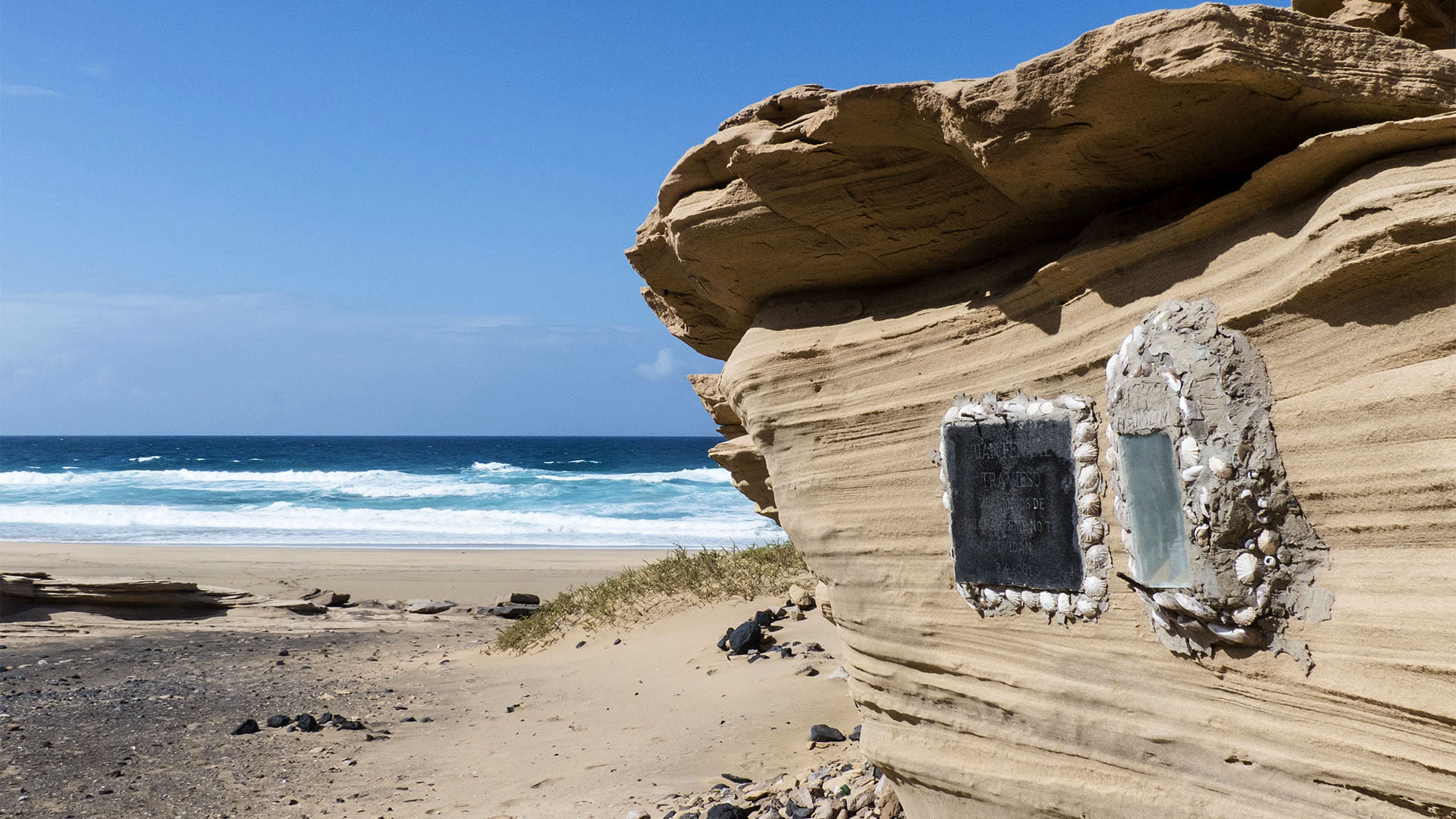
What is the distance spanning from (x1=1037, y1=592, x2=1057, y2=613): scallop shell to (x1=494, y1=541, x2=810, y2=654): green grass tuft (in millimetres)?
6442

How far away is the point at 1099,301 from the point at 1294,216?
70 cm

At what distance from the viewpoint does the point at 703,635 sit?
8953 millimetres

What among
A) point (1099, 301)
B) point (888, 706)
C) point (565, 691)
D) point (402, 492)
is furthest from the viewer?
point (402, 492)

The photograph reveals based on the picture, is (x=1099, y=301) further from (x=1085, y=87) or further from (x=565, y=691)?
(x=565, y=691)

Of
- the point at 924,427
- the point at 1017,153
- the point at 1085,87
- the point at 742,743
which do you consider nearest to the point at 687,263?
the point at 924,427

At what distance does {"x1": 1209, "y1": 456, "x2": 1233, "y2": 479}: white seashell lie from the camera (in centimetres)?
284

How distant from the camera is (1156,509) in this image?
3.09 metres

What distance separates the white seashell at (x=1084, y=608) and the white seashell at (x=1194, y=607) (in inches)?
16.3

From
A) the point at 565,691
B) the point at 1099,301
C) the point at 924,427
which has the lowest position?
the point at 565,691

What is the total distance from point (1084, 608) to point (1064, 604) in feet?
0.31

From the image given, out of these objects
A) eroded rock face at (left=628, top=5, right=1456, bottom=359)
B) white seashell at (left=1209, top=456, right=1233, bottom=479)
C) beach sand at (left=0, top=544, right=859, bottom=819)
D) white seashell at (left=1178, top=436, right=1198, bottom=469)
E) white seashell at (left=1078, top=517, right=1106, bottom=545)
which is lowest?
beach sand at (left=0, top=544, right=859, bottom=819)

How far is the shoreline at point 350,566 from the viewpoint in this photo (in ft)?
Answer: 52.5

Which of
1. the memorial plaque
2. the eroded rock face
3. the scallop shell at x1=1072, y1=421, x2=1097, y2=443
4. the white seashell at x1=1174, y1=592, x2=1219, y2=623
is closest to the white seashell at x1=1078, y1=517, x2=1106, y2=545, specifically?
the memorial plaque

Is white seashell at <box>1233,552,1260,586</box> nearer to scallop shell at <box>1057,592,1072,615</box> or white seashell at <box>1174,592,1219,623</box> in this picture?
white seashell at <box>1174,592,1219,623</box>
